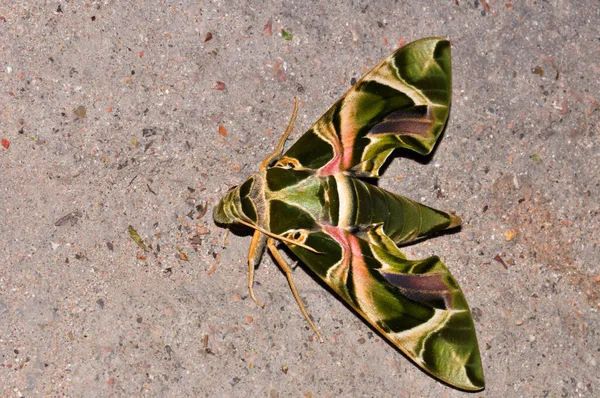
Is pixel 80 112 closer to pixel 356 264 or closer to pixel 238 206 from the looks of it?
pixel 238 206

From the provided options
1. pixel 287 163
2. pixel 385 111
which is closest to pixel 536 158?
pixel 385 111

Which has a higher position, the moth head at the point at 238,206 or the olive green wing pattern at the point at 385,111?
the olive green wing pattern at the point at 385,111

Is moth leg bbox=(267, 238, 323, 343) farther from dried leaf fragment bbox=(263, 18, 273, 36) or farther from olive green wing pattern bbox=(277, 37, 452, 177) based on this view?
dried leaf fragment bbox=(263, 18, 273, 36)

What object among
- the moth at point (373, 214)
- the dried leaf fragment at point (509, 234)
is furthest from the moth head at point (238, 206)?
the dried leaf fragment at point (509, 234)

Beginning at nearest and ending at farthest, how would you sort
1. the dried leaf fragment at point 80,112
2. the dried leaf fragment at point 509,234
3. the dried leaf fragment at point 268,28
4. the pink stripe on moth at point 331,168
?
the pink stripe on moth at point 331,168 → the dried leaf fragment at point 80,112 → the dried leaf fragment at point 268,28 → the dried leaf fragment at point 509,234

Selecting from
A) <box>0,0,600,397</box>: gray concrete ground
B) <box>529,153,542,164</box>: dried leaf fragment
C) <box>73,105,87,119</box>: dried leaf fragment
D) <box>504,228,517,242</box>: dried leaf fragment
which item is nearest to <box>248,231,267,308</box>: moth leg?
<box>0,0,600,397</box>: gray concrete ground

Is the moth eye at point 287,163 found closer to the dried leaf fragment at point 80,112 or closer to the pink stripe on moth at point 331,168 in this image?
the pink stripe on moth at point 331,168

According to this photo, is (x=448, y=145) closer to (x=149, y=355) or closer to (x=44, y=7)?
(x=149, y=355)

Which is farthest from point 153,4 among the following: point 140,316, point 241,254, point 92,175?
point 140,316
